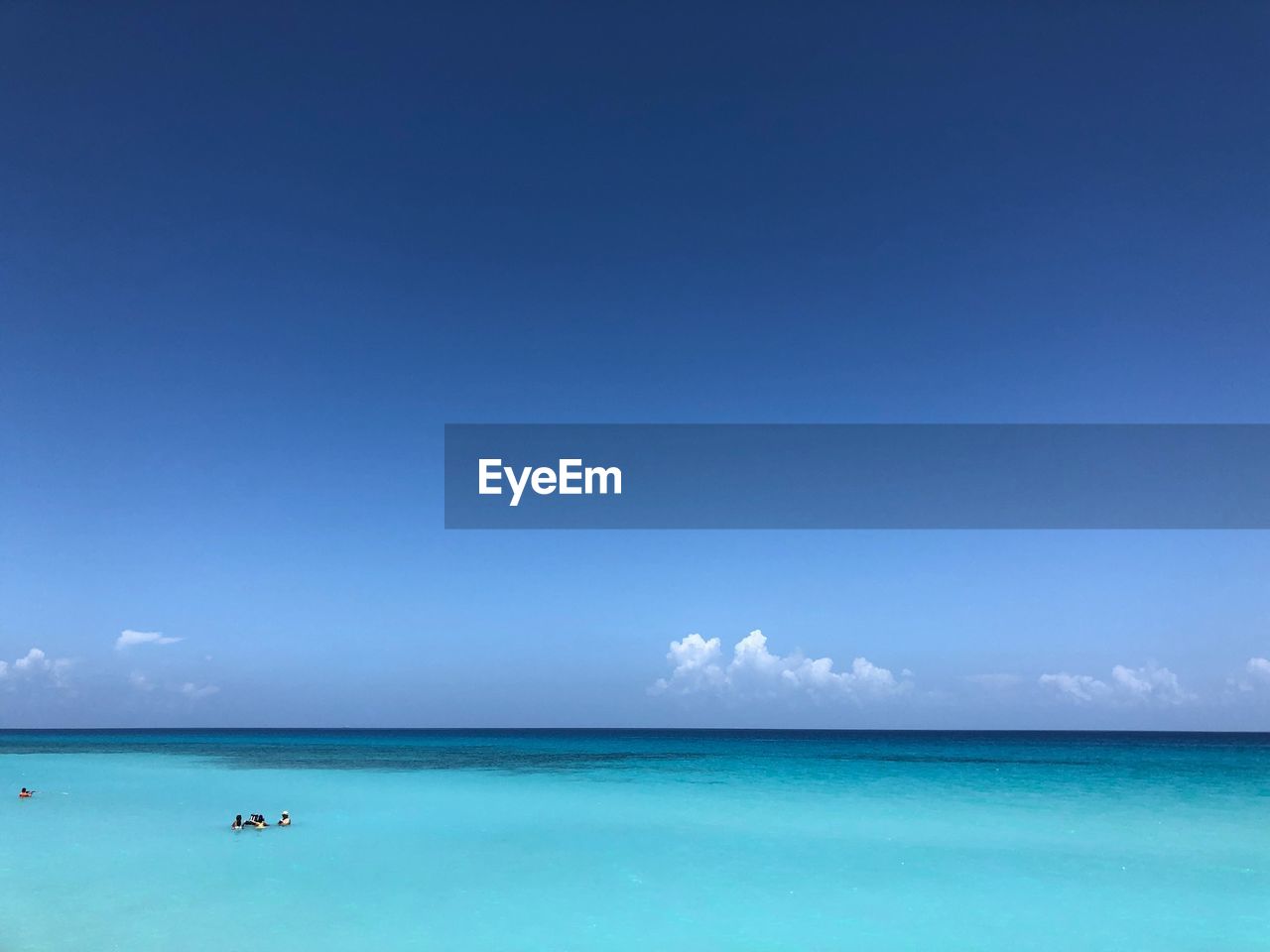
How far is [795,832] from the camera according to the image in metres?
18.3

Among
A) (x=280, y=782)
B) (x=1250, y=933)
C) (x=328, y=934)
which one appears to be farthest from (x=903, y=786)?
(x=328, y=934)

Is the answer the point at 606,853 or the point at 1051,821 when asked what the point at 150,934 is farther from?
the point at 1051,821

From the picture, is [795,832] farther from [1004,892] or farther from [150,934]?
[150,934]

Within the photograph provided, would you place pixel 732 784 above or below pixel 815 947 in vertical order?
below

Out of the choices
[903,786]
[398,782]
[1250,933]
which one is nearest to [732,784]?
[903,786]

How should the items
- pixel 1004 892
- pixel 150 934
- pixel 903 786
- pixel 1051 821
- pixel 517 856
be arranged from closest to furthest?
pixel 150 934 < pixel 1004 892 < pixel 517 856 < pixel 1051 821 < pixel 903 786

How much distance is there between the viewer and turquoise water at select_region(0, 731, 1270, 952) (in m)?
10.8

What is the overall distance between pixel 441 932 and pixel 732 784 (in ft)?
70.2

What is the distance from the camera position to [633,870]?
47.2 ft

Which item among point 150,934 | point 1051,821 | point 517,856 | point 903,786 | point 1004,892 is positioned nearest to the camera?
point 150,934

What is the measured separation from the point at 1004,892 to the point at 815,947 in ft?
14.2

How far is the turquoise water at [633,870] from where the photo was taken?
35.4 ft

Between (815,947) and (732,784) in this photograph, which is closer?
(815,947)

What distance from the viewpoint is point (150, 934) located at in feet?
33.9
